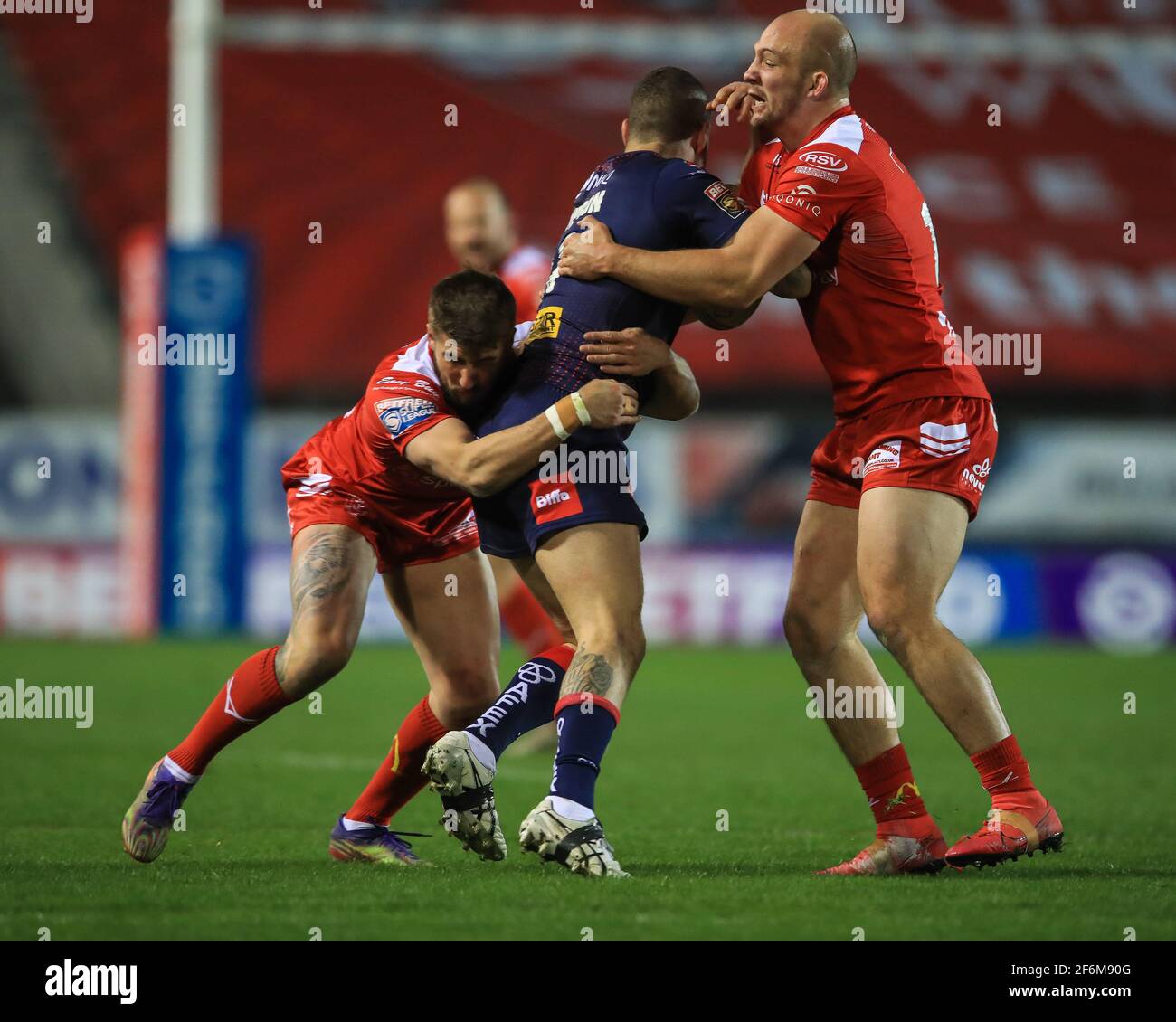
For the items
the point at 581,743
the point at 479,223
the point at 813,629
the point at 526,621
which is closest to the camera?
the point at 581,743

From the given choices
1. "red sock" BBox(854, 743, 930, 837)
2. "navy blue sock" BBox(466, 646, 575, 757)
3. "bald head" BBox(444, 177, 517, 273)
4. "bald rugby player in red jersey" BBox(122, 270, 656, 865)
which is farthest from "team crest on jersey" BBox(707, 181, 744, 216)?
"bald head" BBox(444, 177, 517, 273)

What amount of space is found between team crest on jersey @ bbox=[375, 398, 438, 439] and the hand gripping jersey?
1211 millimetres

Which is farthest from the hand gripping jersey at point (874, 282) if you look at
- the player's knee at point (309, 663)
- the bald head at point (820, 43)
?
the player's knee at point (309, 663)

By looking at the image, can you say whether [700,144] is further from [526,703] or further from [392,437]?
[526,703]

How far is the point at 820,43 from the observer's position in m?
5.46

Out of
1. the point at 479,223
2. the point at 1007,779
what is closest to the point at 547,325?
the point at 1007,779

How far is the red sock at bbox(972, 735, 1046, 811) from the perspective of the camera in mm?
5199

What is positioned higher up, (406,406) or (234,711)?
(406,406)

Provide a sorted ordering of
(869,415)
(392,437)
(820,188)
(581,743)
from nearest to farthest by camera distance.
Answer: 1. (581,743)
2. (820,188)
3. (392,437)
4. (869,415)

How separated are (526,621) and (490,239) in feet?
7.04

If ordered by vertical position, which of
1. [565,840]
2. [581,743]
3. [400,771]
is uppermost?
[581,743]

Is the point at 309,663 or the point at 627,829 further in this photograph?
the point at 627,829

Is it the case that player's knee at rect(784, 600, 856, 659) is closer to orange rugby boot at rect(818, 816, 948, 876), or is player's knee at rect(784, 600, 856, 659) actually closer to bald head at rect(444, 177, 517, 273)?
orange rugby boot at rect(818, 816, 948, 876)

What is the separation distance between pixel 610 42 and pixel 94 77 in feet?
25.0
